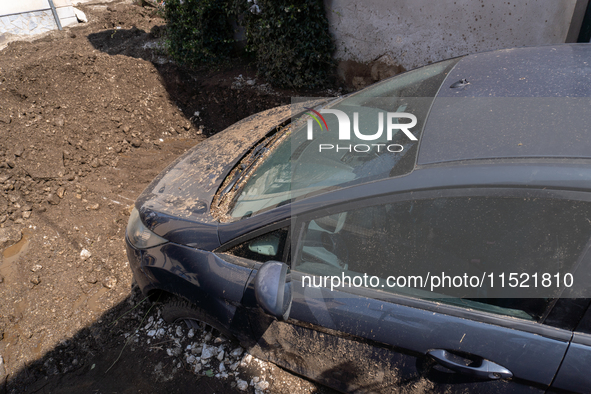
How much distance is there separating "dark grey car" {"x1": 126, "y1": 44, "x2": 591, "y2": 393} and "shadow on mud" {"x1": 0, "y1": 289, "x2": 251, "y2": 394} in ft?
1.76

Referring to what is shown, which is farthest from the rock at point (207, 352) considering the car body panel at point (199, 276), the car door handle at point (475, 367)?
the car door handle at point (475, 367)

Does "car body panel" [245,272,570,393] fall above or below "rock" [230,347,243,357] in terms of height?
above

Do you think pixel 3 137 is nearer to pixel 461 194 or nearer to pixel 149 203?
pixel 149 203

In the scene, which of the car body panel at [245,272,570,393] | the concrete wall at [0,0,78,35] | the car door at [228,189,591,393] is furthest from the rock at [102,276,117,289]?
the concrete wall at [0,0,78,35]

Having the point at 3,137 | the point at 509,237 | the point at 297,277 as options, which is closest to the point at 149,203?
the point at 297,277

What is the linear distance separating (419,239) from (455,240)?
15 cm

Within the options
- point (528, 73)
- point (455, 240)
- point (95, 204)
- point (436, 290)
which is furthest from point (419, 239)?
point (95, 204)

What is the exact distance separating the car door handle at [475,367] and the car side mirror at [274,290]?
694 mm

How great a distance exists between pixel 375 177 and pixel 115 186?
3711 millimetres

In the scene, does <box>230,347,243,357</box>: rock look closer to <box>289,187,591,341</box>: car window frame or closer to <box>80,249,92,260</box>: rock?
<box>289,187,591,341</box>: car window frame

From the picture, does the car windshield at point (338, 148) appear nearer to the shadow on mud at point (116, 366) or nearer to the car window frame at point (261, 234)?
the car window frame at point (261, 234)

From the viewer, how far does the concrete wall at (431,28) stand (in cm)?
414

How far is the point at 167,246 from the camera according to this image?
218cm

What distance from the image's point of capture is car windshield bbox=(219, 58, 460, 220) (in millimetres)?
A: 1744
